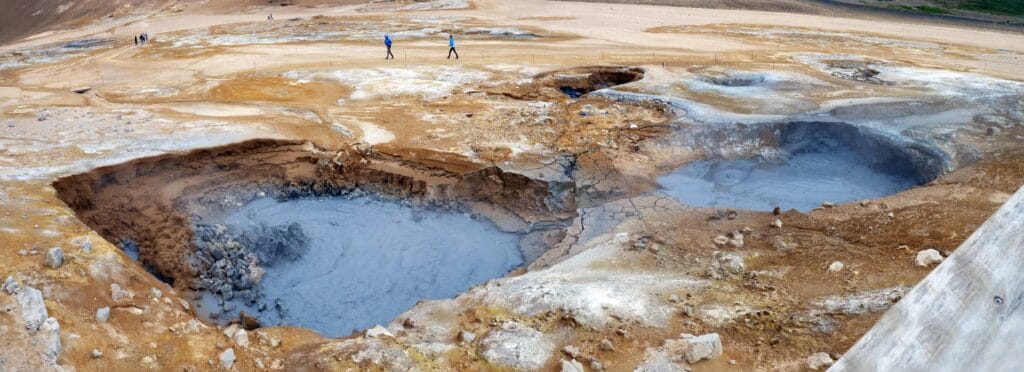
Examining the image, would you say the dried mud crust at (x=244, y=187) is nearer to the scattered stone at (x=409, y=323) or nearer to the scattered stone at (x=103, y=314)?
the scattered stone at (x=103, y=314)

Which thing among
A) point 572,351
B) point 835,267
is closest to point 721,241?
point 835,267

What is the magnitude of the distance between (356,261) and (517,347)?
5.02 meters

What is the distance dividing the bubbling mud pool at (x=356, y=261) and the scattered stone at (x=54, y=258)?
218 cm

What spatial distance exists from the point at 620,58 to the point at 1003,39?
19197mm

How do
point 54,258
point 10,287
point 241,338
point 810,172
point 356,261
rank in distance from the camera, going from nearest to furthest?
point 10,287
point 241,338
point 54,258
point 356,261
point 810,172

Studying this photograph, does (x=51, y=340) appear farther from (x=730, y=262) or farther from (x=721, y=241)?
(x=721, y=241)

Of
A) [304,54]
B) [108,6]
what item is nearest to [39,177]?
[304,54]

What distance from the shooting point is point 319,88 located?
18219 millimetres

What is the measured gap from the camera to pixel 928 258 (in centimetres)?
742

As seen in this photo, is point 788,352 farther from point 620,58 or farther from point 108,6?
point 108,6

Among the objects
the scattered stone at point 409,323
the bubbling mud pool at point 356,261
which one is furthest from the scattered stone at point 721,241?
the scattered stone at point 409,323

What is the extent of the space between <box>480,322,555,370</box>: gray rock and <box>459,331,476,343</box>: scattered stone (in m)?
0.14

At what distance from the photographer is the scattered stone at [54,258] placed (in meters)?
7.50

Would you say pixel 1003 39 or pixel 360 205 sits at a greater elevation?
pixel 1003 39
